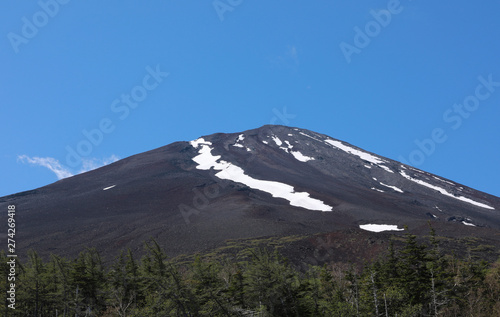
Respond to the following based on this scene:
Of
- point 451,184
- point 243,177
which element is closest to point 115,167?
point 243,177

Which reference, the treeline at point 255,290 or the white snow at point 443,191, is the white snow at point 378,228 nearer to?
the treeline at point 255,290

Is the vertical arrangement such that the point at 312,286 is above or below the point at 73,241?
below

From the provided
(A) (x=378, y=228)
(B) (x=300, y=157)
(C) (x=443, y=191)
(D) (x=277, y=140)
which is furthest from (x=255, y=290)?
(D) (x=277, y=140)

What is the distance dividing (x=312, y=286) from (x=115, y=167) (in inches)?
4648

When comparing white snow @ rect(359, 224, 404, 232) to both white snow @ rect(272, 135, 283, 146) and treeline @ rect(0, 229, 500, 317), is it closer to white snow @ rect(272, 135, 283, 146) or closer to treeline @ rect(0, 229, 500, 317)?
treeline @ rect(0, 229, 500, 317)

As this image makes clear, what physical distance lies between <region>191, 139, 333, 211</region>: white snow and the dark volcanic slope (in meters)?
0.30

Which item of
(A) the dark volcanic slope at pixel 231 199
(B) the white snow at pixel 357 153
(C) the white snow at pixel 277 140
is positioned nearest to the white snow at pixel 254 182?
(A) the dark volcanic slope at pixel 231 199

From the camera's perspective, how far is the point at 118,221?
88.9 metres

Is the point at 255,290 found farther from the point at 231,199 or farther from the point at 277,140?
the point at 277,140

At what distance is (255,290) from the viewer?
2466 centimetres

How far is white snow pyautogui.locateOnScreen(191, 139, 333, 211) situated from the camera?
103m

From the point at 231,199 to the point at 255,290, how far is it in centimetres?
7620

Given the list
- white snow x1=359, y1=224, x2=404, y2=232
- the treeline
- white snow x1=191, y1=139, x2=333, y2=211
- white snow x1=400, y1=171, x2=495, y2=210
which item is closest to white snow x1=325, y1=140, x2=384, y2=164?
white snow x1=400, y1=171, x2=495, y2=210

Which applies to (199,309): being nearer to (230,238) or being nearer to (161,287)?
(161,287)
